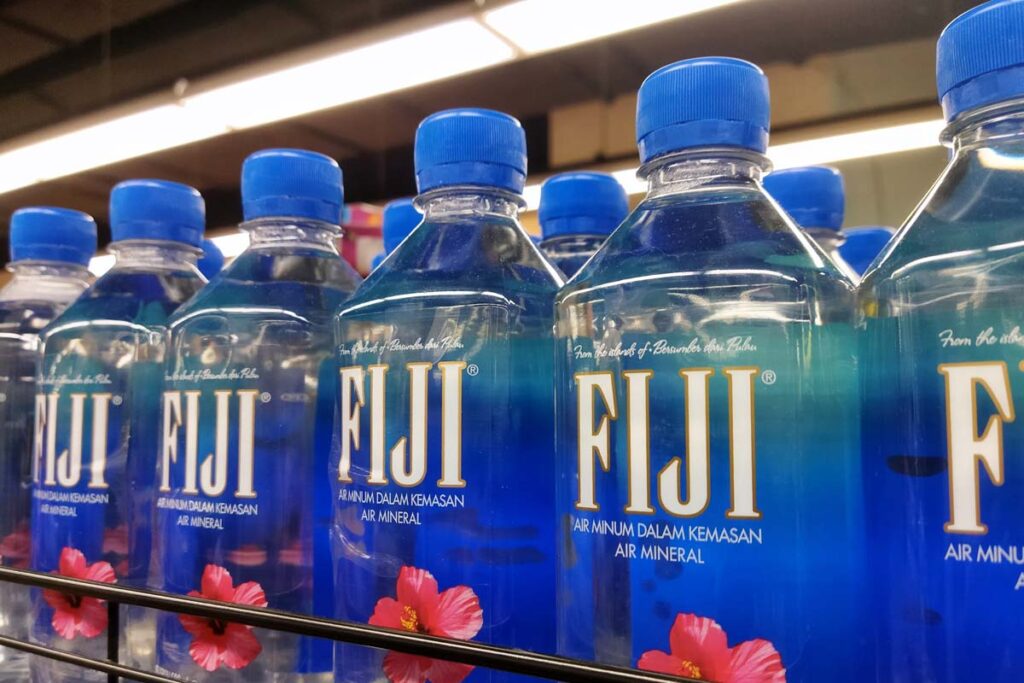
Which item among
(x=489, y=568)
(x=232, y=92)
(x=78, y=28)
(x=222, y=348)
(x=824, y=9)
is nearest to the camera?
(x=489, y=568)

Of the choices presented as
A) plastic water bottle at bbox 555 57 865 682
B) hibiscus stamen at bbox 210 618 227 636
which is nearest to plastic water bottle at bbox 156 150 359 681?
hibiscus stamen at bbox 210 618 227 636

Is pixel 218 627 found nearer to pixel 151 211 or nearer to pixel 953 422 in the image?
pixel 151 211

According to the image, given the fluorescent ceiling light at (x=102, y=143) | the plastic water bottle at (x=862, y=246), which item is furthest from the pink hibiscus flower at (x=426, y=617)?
the fluorescent ceiling light at (x=102, y=143)

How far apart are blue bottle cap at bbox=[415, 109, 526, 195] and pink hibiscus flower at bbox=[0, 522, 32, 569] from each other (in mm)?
531

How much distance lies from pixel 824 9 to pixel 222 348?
172 centimetres

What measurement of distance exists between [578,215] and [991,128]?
0.33 metres

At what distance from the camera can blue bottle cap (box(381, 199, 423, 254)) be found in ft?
2.40

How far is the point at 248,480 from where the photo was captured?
1.97 feet

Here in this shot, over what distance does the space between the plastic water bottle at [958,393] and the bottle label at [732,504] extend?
21 millimetres

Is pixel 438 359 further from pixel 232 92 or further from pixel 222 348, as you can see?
pixel 232 92

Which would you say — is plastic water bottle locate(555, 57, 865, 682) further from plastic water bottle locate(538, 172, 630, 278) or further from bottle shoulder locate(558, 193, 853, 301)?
plastic water bottle locate(538, 172, 630, 278)

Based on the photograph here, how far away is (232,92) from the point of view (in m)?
2.19

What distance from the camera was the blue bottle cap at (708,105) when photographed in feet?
1.53

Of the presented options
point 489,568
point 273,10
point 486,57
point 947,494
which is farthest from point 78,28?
point 947,494
